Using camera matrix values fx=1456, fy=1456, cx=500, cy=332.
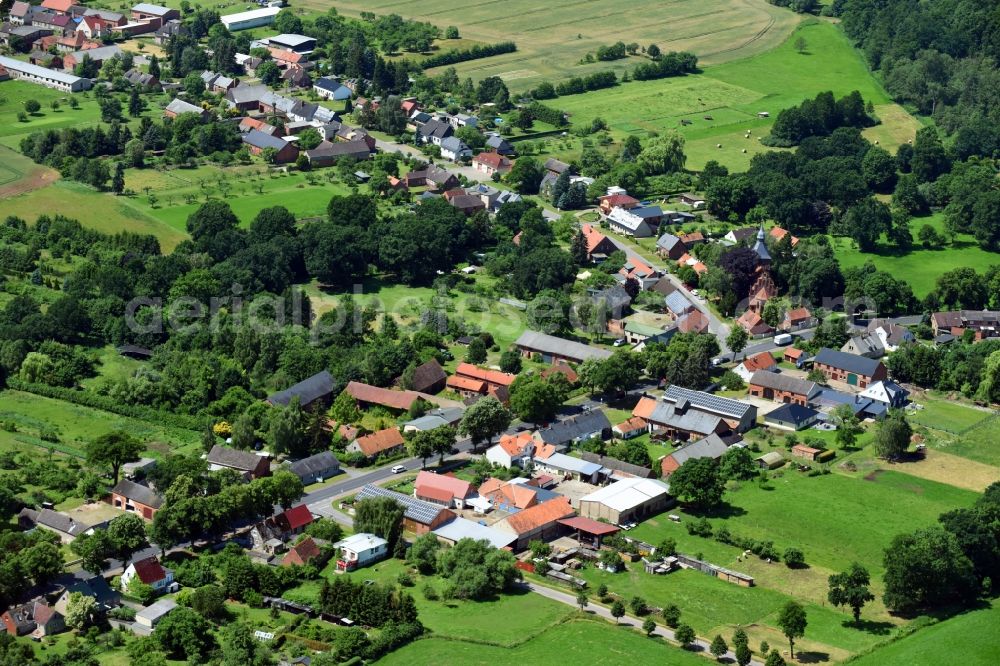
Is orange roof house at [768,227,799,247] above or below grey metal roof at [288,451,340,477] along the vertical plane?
above

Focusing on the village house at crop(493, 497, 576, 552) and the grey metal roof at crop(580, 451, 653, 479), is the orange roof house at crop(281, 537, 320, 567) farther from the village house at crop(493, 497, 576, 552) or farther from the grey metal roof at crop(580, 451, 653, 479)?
the grey metal roof at crop(580, 451, 653, 479)

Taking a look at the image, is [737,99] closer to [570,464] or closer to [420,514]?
[570,464]

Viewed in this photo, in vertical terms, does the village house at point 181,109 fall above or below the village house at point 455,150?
above

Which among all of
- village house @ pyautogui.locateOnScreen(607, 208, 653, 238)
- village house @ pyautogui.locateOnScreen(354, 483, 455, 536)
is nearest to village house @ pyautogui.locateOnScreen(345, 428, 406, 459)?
village house @ pyautogui.locateOnScreen(354, 483, 455, 536)

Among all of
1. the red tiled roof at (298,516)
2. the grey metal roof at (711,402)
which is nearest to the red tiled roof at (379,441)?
the red tiled roof at (298,516)

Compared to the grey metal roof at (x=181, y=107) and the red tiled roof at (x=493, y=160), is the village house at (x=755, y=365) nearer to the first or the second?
the red tiled roof at (x=493, y=160)
